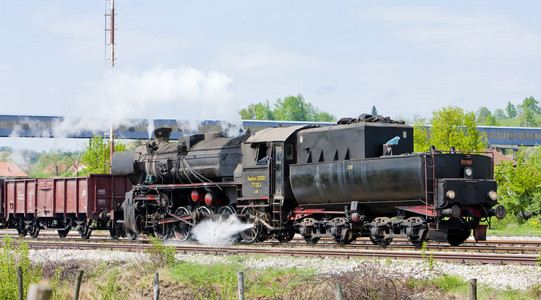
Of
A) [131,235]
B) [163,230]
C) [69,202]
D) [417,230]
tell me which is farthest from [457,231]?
[69,202]

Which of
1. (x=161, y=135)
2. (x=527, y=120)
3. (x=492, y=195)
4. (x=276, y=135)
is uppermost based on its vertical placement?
(x=527, y=120)

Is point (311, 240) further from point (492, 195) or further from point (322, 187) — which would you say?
point (492, 195)

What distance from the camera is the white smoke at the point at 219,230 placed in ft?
69.6

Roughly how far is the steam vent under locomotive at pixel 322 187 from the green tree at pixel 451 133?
20.2 metres

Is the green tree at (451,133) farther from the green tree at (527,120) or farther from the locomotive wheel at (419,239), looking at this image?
the green tree at (527,120)

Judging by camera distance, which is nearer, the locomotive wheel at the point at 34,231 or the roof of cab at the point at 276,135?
the roof of cab at the point at 276,135

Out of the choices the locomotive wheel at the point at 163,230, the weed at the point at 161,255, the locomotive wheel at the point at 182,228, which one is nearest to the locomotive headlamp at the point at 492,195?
the weed at the point at 161,255

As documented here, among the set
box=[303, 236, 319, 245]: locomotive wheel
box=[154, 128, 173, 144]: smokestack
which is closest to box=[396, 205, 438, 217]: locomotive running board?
box=[303, 236, 319, 245]: locomotive wheel

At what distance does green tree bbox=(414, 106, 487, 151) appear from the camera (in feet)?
130

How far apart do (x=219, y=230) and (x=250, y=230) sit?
41.4 inches

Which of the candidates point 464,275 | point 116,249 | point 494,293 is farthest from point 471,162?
point 116,249

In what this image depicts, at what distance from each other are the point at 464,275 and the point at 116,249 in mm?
11443

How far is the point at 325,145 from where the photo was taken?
62.6 feet

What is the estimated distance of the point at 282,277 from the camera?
13.8 meters
